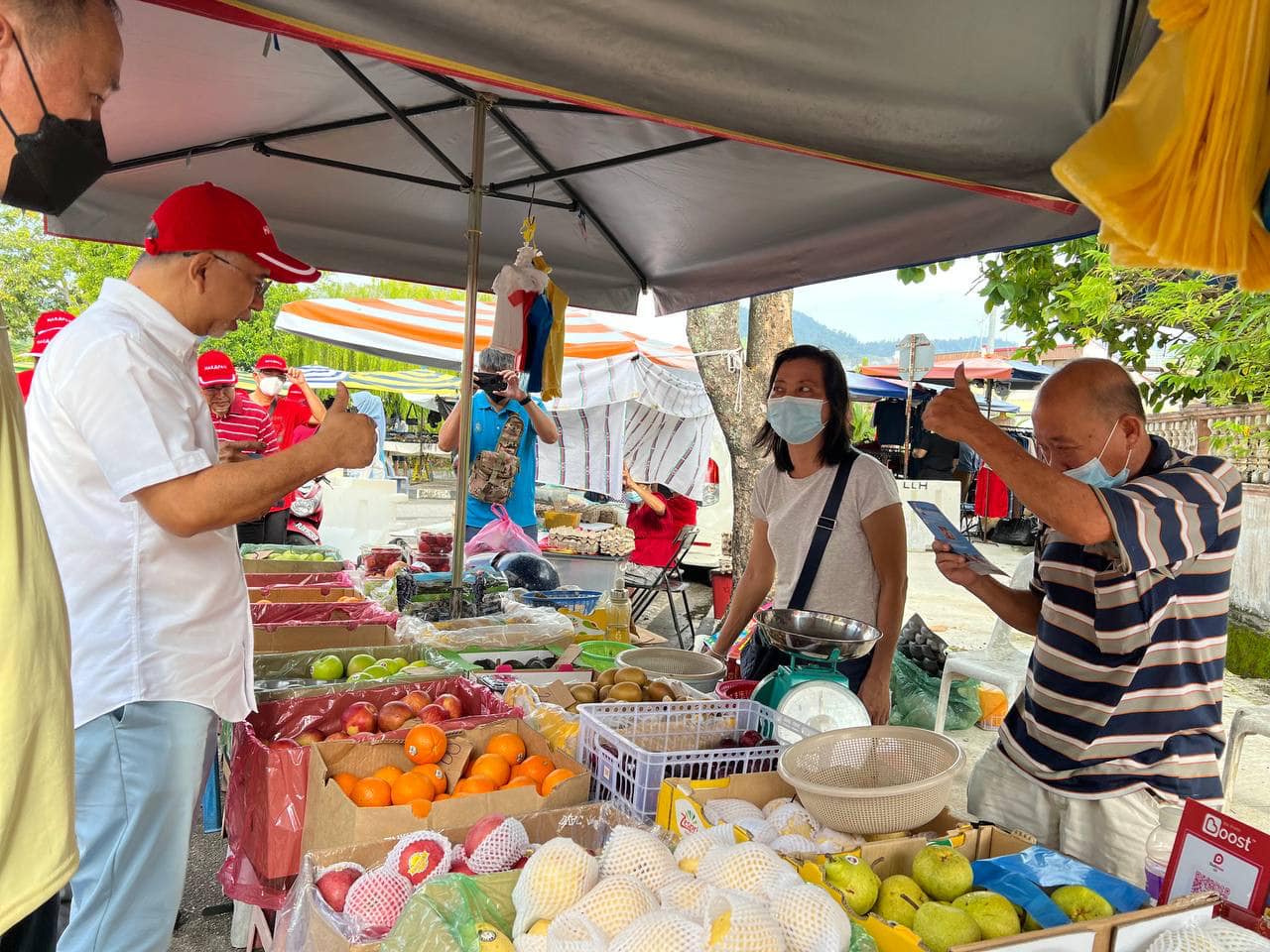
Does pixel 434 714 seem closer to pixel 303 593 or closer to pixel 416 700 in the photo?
pixel 416 700

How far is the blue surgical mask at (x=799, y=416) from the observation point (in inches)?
132

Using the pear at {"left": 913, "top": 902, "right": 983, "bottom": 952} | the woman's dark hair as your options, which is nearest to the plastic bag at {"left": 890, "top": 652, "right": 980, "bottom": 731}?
the woman's dark hair

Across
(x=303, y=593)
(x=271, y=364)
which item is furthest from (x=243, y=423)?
(x=303, y=593)

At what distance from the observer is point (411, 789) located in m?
2.09

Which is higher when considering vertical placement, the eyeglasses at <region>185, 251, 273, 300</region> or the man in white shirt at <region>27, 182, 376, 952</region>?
the eyeglasses at <region>185, 251, 273, 300</region>

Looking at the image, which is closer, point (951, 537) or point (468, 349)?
point (951, 537)

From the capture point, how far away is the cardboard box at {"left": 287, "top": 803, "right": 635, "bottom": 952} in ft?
5.17

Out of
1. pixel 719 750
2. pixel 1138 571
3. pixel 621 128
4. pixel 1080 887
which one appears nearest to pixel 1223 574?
pixel 1138 571

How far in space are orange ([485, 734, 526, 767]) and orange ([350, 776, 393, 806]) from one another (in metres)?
0.33

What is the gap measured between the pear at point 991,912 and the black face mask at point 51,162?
181cm

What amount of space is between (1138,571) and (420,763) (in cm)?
189

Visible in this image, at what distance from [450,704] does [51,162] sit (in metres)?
1.88

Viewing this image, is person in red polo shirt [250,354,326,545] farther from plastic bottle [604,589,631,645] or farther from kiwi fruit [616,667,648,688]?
kiwi fruit [616,667,648,688]

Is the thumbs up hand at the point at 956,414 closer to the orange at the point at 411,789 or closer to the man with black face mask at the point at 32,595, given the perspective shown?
the orange at the point at 411,789
